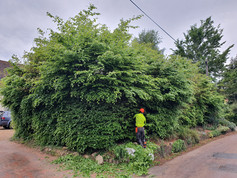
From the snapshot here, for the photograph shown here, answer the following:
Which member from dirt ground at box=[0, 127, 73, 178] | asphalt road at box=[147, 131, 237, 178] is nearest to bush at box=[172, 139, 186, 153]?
asphalt road at box=[147, 131, 237, 178]

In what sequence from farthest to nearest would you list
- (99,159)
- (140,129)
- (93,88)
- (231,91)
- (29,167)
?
1. (231,91)
2. (140,129)
3. (93,88)
4. (99,159)
5. (29,167)

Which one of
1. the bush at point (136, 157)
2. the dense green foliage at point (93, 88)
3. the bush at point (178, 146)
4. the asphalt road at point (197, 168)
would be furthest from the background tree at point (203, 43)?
the bush at point (136, 157)

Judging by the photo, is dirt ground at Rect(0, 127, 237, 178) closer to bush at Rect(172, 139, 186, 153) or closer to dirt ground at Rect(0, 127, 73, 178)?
dirt ground at Rect(0, 127, 73, 178)

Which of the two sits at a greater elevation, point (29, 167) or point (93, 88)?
point (93, 88)

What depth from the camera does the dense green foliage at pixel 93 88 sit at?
16.6 feet

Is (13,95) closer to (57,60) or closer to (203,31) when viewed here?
(57,60)

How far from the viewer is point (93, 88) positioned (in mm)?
5238

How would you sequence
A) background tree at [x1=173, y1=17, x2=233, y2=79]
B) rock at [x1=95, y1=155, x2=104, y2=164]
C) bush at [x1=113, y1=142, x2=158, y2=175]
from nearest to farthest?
bush at [x1=113, y1=142, x2=158, y2=175] < rock at [x1=95, y1=155, x2=104, y2=164] < background tree at [x1=173, y1=17, x2=233, y2=79]

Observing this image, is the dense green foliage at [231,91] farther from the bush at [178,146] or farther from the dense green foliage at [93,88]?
the dense green foliage at [93,88]

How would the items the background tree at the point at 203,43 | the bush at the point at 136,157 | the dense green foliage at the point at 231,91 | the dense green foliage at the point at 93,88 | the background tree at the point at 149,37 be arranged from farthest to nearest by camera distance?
the background tree at the point at 203,43
the background tree at the point at 149,37
the dense green foliage at the point at 231,91
the dense green foliage at the point at 93,88
the bush at the point at 136,157

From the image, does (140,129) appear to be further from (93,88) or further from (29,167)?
(29,167)

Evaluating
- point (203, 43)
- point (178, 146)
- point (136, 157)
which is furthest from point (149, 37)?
point (136, 157)

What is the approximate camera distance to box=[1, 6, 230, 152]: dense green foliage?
507cm

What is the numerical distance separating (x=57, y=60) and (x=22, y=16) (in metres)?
3.69
